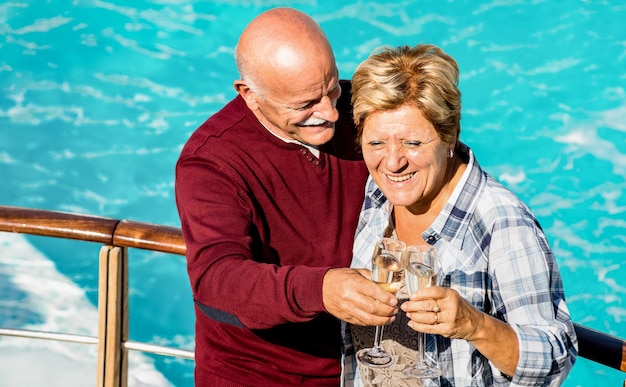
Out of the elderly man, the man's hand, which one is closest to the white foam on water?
the elderly man

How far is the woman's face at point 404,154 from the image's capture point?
6.38ft

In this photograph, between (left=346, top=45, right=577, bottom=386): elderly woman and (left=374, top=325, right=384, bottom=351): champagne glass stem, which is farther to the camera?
(left=374, top=325, right=384, bottom=351): champagne glass stem

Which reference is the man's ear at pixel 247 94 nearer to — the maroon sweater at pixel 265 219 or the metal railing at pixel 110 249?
the maroon sweater at pixel 265 219

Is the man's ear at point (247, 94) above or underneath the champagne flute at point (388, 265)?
above

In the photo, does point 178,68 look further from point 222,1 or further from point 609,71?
point 609,71

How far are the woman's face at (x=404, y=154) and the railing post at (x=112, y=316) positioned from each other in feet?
2.71

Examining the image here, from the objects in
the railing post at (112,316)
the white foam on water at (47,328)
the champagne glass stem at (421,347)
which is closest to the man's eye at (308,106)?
the champagne glass stem at (421,347)

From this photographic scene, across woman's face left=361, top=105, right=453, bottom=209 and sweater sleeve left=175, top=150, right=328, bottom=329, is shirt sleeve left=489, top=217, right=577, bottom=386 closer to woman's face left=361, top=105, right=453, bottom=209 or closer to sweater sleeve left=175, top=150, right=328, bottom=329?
woman's face left=361, top=105, right=453, bottom=209

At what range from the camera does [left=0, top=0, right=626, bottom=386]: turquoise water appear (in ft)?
25.4

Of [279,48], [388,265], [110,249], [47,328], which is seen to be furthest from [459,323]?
[47,328]

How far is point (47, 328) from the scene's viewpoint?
276 inches

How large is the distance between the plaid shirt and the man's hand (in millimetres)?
294

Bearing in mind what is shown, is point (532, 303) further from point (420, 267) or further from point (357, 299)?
point (357, 299)

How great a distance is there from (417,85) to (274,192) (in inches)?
18.2
